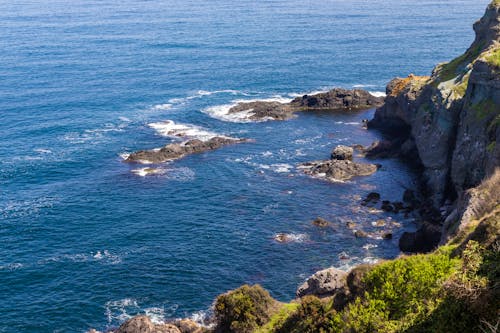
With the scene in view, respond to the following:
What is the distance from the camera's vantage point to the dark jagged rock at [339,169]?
91.7 meters

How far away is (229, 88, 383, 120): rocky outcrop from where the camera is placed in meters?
129

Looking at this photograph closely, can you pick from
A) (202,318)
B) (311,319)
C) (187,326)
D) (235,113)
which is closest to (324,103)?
(235,113)

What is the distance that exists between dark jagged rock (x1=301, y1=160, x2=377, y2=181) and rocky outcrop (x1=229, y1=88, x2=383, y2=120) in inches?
1395

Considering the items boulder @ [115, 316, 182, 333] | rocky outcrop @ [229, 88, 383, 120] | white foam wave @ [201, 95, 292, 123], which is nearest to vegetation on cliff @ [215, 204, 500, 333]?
boulder @ [115, 316, 182, 333]

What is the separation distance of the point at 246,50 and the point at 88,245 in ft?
423

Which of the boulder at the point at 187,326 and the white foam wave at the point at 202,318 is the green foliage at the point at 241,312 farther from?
the white foam wave at the point at 202,318

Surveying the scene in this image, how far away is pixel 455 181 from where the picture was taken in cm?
7444

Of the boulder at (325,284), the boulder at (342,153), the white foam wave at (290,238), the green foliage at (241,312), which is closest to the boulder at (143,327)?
the green foliage at (241,312)

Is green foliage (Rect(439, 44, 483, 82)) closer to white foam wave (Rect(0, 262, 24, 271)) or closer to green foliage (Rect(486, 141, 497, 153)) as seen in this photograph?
green foliage (Rect(486, 141, 497, 153))

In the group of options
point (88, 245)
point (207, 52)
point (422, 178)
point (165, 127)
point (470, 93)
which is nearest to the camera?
point (88, 245)

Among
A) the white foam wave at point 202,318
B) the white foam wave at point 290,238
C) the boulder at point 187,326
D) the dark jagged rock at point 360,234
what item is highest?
the dark jagged rock at point 360,234

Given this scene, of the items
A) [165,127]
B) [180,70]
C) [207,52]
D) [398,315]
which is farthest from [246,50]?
[398,315]

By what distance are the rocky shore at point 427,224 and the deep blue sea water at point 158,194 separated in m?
5.73

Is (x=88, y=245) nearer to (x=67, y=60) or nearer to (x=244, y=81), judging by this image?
(x=244, y=81)
